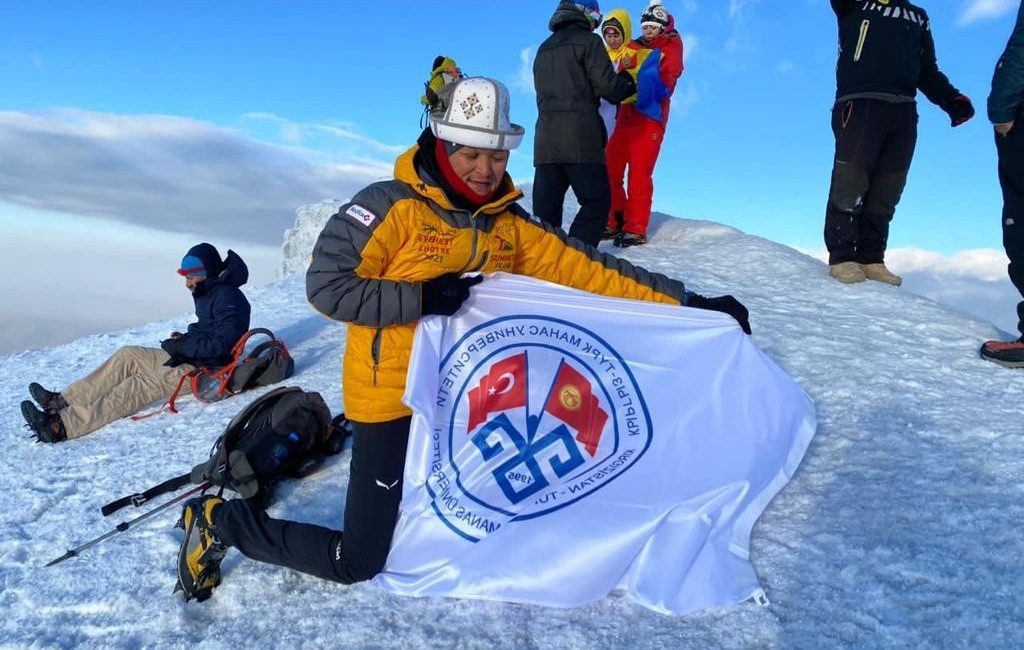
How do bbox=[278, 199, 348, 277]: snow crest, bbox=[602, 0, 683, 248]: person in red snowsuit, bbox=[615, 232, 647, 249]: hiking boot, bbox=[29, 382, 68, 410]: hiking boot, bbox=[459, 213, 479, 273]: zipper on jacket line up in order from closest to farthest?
bbox=[459, 213, 479, 273]: zipper on jacket
bbox=[29, 382, 68, 410]: hiking boot
bbox=[602, 0, 683, 248]: person in red snowsuit
bbox=[615, 232, 647, 249]: hiking boot
bbox=[278, 199, 348, 277]: snow crest

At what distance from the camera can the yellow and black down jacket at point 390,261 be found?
276cm

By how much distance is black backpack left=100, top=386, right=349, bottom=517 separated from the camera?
367cm

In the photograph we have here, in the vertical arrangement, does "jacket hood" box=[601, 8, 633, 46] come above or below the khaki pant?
above

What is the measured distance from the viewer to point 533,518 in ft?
9.42

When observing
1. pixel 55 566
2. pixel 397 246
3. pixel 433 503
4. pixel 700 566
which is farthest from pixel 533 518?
pixel 55 566

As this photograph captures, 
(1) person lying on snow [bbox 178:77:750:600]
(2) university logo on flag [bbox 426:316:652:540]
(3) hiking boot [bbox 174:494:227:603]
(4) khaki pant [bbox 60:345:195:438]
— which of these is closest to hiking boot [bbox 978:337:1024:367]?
(2) university logo on flag [bbox 426:316:652:540]

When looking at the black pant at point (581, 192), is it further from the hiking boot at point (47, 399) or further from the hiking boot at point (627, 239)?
the hiking boot at point (47, 399)

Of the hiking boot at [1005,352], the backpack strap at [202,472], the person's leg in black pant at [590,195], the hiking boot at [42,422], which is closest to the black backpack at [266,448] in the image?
the backpack strap at [202,472]

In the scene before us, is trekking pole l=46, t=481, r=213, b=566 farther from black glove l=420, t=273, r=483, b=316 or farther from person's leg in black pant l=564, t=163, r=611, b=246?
person's leg in black pant l=564, t=163, r=611, b=246

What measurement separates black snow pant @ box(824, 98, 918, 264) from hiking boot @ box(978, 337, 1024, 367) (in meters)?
1.83

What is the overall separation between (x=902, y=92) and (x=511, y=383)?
5.04 meters

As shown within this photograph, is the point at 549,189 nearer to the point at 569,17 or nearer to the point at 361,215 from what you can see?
the point at 569,17

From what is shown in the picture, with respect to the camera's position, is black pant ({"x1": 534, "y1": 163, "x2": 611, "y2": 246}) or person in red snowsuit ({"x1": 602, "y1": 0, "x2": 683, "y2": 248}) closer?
black pant ({"x1": 534, "y1": 163, "x2": 611, "y2": 246})

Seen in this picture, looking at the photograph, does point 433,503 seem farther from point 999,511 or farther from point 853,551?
point 999,511
